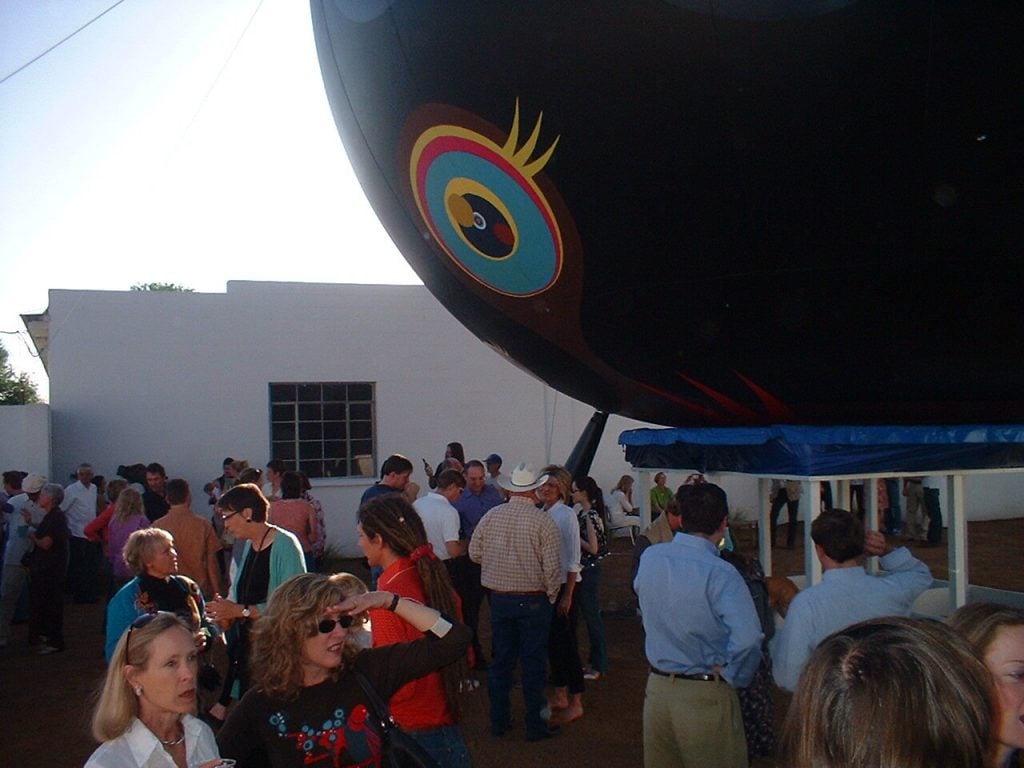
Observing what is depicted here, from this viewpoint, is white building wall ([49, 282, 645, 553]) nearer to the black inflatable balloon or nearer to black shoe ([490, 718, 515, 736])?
black shoe ([490, 718, 515, 736])

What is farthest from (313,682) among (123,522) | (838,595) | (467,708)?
(123,522)

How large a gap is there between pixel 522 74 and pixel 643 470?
13.2ft

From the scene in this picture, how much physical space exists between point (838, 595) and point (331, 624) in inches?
69.9

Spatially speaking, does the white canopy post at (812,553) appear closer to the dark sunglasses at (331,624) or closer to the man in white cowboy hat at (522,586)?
the man in white cowboy hat at (522,586)

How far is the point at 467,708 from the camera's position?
258 inches

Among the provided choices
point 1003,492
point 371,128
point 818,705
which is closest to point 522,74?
point 371,128

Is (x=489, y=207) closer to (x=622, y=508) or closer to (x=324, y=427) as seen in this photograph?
(x=622, y=508)

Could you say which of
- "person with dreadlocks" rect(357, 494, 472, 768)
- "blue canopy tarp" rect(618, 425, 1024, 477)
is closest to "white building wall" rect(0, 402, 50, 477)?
"blue canopy tarp" rect(618, 425, 1024, 477)

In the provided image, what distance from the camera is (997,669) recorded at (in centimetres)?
198

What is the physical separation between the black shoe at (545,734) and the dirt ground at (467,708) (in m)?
0.04

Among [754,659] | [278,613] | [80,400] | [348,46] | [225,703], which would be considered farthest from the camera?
[80,400]

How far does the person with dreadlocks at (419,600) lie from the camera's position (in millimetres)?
3139

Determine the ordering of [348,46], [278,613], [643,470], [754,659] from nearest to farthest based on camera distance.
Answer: [278,613] → [754,659] → [348,46] → [643,470]

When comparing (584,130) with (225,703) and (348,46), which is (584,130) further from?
(225,703)
